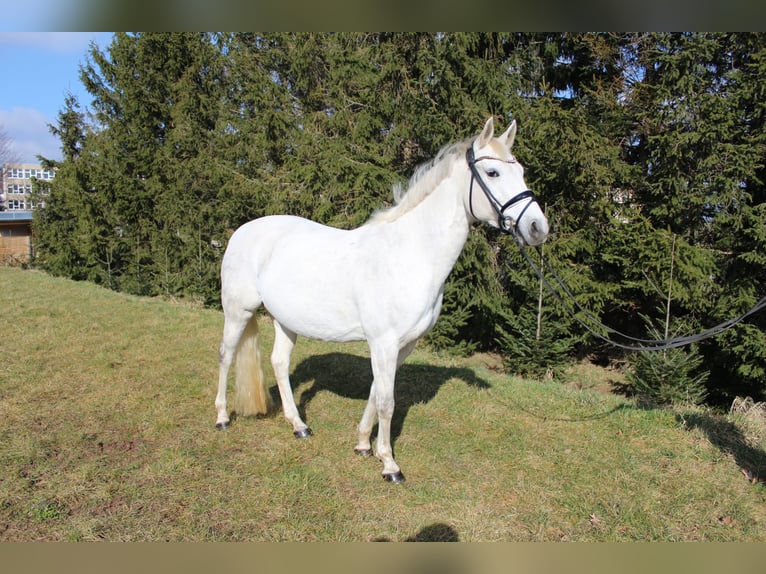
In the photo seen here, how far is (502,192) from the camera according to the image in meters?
2.92

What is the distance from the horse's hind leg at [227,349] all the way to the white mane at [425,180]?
5.08ft

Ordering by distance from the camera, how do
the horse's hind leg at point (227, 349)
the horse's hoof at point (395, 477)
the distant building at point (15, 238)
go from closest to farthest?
the horse's hoof at point (395, 477), the horse's hind leg at point (227, 349), the distant building at point (15, 238)

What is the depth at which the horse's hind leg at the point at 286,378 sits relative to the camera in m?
4.05

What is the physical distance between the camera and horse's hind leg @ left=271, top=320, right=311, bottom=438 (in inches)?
159

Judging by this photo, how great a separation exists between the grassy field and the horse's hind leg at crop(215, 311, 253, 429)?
141 mm

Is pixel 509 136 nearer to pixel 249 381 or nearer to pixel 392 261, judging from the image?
pixel 392 261

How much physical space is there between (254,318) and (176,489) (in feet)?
5.40

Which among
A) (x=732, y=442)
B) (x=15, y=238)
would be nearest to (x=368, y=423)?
(x=732, y=442)

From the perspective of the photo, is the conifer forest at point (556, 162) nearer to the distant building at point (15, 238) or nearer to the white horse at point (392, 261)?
the white horse at point (392, 261)

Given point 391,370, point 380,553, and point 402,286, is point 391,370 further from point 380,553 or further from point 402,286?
point 380,553

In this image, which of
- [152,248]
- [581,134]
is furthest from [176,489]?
[152,248]

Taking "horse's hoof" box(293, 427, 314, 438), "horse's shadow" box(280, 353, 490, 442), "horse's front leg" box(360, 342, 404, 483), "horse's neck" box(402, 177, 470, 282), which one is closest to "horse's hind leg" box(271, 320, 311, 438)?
"horse's hoof" box(293, 427, 314, 438)

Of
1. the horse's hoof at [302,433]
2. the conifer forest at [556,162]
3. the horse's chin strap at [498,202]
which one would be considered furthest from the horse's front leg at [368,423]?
the conifer forest at [556,162]
